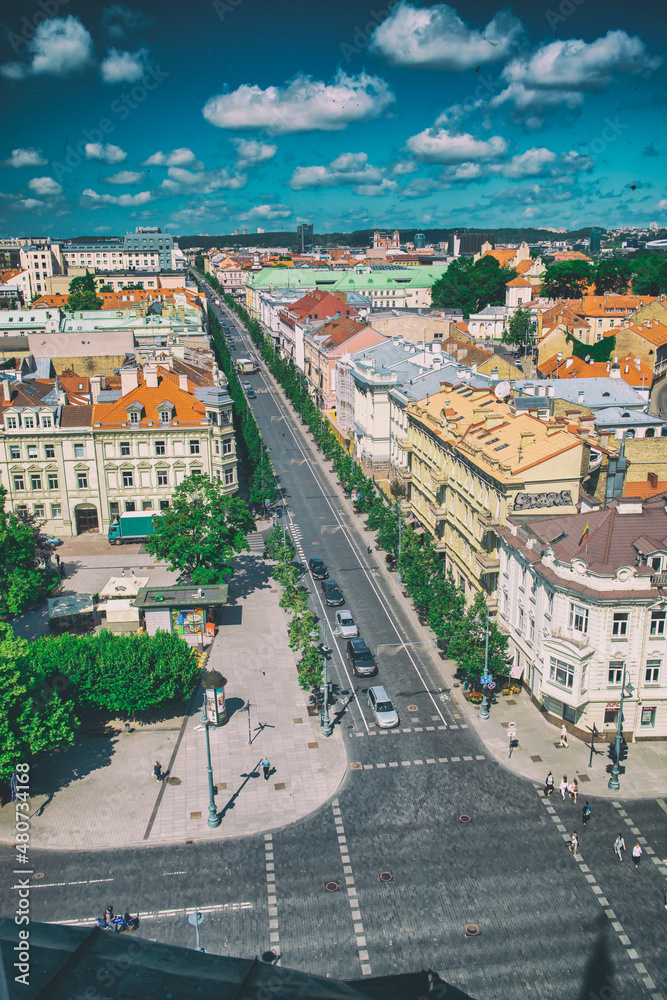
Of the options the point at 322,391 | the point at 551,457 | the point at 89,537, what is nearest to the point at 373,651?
the point at 551,457

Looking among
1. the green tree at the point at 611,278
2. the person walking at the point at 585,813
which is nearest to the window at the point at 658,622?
the person walking at the point at 585,813

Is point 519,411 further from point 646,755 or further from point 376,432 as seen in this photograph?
point 646,755

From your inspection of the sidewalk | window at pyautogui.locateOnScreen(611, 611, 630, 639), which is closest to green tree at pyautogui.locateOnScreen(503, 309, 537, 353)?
window at pyautogui.locateOnScreen(611, 611, 630, 639)

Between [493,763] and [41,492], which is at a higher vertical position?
[41,492]

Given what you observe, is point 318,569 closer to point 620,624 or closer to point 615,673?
point 615,673

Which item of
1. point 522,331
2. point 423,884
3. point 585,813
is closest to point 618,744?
point 585,813

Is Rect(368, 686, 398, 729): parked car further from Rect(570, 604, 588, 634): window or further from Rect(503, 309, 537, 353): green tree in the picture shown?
Rect(503, 309, 537, 353): green tree

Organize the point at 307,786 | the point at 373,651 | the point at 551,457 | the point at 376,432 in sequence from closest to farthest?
the point at 307,786
the point at 551,457
the point at 373,651
the point at 376,432
